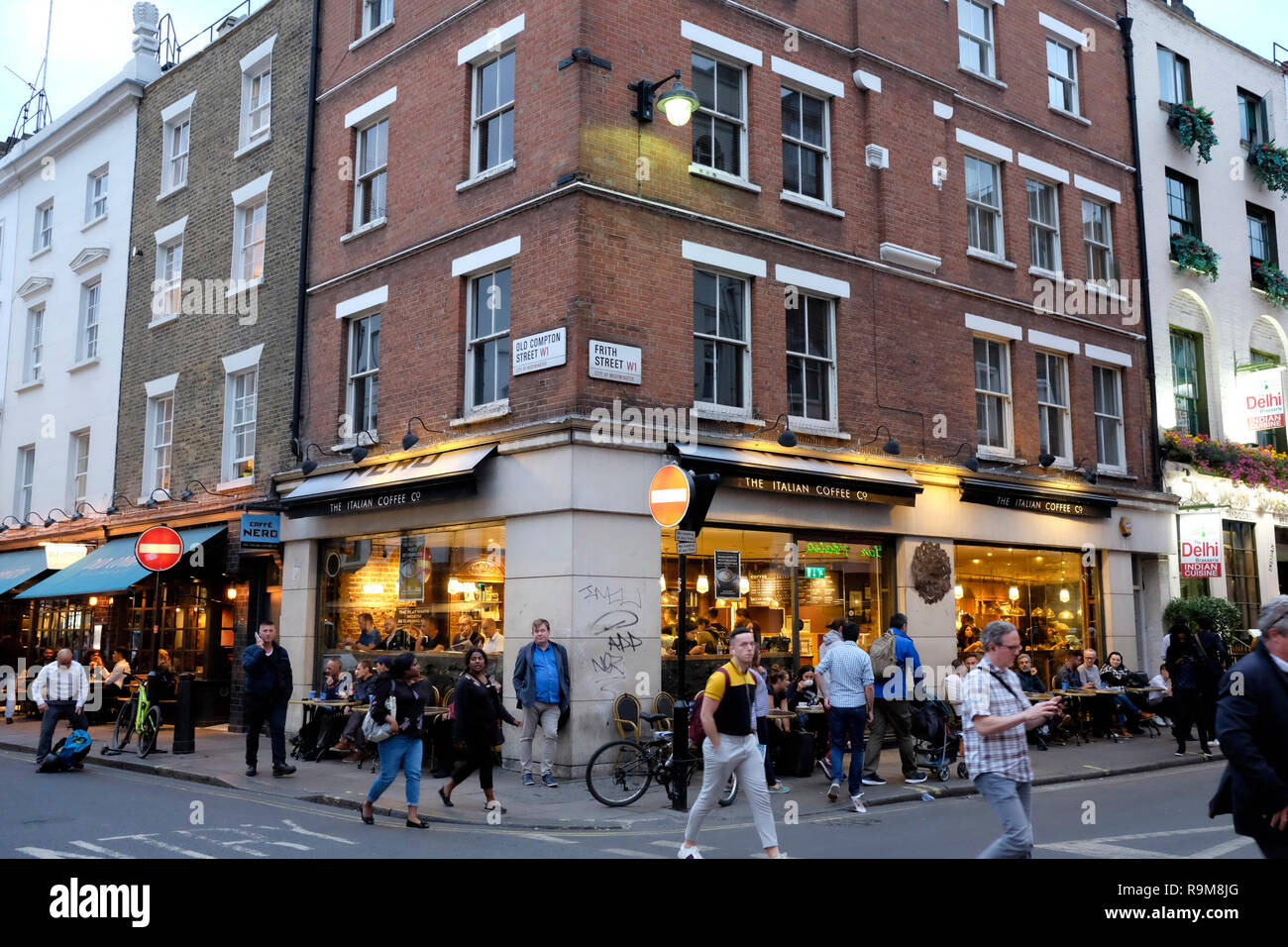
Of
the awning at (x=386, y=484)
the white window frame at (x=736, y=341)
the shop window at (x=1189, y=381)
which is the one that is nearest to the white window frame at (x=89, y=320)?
the awning at (x=386, y=484)

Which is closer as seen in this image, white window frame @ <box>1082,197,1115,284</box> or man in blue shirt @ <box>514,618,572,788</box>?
man in blue shirt @ <box>514,618,572,788</box>

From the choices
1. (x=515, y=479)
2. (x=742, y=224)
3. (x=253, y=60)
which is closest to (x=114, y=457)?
(x=253, y=60)

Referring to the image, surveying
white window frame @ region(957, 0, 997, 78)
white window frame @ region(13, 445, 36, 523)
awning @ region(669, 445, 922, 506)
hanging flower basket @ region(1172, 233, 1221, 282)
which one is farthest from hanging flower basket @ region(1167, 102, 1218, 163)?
white window frame @ region(13, 445, 36, 523)

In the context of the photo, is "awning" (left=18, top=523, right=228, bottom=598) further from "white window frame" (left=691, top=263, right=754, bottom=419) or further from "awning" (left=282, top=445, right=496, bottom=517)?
"white window frame" (left=691, top=263, right=754, bottom=419)

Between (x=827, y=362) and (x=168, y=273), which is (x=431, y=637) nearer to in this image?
(x=827, y=362)

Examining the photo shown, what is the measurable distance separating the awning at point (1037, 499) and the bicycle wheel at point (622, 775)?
8200 millimetres

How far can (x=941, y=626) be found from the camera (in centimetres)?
1764

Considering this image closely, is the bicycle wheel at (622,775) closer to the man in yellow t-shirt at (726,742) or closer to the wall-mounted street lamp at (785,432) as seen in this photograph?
the man in yellow t-shirt at (726,742)

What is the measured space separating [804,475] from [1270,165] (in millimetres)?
16954

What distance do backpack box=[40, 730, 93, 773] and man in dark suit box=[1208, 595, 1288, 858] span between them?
46.1 feet

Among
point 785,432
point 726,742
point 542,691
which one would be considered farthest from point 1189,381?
point 726,742

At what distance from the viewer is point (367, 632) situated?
17.3m

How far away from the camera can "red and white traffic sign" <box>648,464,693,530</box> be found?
37.1 feet

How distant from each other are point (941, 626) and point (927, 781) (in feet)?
15.4
